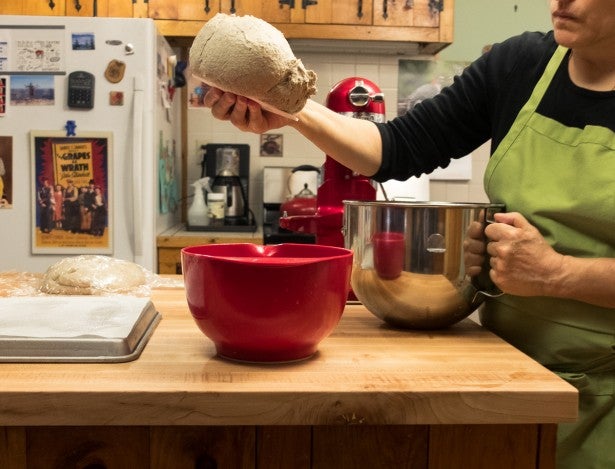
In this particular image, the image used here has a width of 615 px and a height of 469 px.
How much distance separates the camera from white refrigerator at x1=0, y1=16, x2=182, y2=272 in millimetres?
2438

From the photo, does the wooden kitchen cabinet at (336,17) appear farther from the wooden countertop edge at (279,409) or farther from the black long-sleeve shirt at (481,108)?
the wooden countertop edge at (279,409)

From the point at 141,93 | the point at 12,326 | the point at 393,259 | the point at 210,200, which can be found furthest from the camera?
the point at 210,200

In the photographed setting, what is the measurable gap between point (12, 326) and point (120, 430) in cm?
21

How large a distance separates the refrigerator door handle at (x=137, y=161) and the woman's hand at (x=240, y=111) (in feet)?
4.94

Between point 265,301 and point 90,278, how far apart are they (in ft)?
2.02

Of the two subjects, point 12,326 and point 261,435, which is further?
point 12,326

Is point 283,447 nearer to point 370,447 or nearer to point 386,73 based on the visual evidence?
point 370,447

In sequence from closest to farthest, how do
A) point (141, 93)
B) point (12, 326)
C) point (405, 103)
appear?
point (12, 326) < point (141, 93) < point (405, 103)

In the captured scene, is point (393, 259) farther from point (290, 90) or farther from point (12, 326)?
point (12, 326)

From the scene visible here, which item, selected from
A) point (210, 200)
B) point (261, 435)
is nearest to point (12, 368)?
point (261, 435)

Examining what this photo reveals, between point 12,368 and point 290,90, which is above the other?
point 290,90

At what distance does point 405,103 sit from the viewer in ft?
10.6

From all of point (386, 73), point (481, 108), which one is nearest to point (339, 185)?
point (481, 108)

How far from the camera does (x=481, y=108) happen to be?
1180mm
